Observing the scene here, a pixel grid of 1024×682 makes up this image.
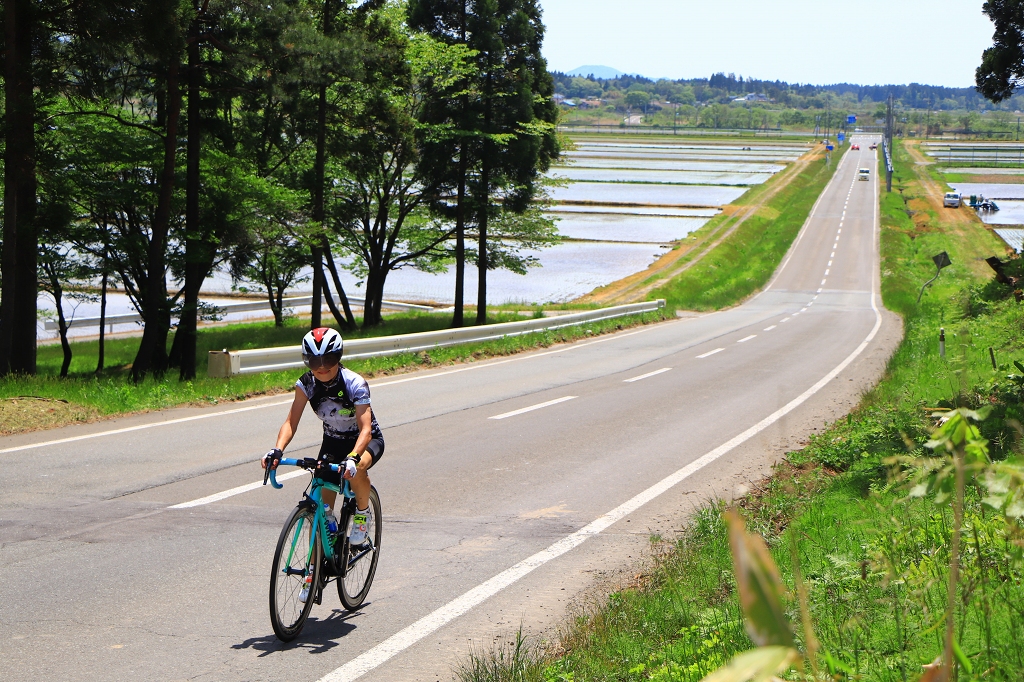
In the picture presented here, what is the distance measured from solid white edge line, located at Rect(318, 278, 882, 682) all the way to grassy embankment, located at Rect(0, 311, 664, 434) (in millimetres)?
7780

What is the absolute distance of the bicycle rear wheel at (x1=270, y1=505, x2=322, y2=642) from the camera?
18.0 feet

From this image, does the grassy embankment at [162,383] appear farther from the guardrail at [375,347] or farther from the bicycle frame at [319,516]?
the bicycle frame at [319,516]

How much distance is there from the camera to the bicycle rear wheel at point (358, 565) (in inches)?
240

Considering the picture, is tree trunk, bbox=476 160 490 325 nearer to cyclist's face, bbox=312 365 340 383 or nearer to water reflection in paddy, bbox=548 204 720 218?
cyclist's face, bbox=312 365 340 383

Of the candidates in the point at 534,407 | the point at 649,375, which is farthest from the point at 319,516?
the point at 649,375

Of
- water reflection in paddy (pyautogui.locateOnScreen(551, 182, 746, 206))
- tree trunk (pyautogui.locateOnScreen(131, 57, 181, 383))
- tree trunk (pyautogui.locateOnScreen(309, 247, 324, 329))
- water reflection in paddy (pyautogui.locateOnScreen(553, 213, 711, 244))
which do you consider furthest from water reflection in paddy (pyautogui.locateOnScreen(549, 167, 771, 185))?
tree trunk (pyautogui.locateOnScreen(131, 57, 181, 383))

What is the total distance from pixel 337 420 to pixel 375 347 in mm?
13586

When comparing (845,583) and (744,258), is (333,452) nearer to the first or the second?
(845,583)

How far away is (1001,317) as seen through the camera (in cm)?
2355

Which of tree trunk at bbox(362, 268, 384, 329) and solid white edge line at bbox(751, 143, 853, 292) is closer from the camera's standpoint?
tree trunk at bbox(362, 268, 384, 329)

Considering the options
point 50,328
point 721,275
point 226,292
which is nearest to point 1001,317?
point 721,275

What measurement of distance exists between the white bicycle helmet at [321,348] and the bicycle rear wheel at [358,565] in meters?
1.01

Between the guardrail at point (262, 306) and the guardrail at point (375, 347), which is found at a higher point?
the guardrail at point (375, 347)

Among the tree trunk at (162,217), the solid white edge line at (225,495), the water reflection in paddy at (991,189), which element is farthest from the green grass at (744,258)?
the solid white edge line at (225,495)
